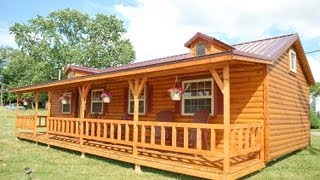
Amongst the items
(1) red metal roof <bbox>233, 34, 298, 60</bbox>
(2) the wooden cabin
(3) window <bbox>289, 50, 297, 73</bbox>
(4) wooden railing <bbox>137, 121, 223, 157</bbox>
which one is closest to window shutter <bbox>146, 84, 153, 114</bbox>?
(2) the wooden cabin

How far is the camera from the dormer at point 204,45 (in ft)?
35.2

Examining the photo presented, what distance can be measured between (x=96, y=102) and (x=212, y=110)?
22.1 ft

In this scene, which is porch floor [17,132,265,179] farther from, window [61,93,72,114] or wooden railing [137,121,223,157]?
window [61,93,72,114]

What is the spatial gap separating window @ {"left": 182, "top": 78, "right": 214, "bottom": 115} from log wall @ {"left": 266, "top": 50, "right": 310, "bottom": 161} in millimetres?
1688

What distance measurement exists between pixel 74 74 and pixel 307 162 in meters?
13.0

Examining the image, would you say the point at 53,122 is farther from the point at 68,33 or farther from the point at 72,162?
the point at 68,33

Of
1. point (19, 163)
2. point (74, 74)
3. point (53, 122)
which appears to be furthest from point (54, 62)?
point (19, 163)

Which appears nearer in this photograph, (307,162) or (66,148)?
(307,162)

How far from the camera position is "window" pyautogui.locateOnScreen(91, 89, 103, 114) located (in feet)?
46.7

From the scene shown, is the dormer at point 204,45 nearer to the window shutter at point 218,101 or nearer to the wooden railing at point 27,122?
the window shutter at point 218,101

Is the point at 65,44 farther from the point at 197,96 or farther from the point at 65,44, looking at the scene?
the point at 197,96

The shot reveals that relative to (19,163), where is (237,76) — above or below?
above

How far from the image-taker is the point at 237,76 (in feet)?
29.8

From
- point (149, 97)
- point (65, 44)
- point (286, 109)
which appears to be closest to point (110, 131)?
point (149, 97)
